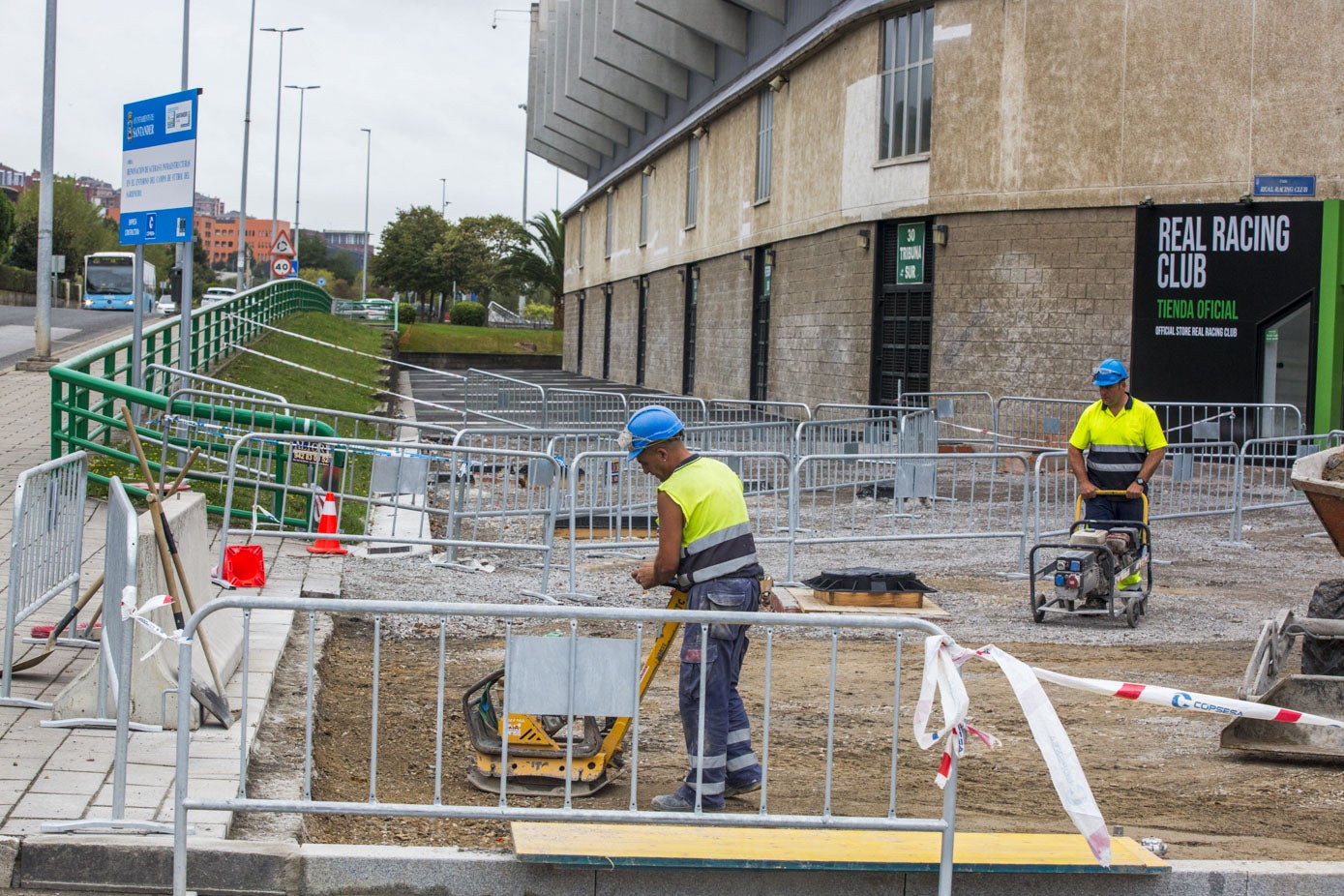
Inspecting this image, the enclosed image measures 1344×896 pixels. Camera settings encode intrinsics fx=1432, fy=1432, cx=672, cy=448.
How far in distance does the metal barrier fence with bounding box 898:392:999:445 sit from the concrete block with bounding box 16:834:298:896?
698 inches

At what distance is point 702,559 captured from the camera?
6.24 metres

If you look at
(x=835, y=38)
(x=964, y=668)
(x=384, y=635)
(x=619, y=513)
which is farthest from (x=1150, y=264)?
(x=384, y=635)

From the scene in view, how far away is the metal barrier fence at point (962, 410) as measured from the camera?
880 inches

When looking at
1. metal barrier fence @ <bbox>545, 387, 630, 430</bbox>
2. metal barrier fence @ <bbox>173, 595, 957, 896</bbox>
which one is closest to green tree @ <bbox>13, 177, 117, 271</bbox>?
metal barrier fence @ <bbox>545, 387, 630, 430</bbox>

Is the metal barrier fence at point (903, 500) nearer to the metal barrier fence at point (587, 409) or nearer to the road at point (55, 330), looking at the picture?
the metal barrier fence at point (587, 409)

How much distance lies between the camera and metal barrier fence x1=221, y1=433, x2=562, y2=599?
11367mm

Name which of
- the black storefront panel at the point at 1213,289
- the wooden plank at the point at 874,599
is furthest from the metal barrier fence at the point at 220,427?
the black storefront panel at the point at 1213,289

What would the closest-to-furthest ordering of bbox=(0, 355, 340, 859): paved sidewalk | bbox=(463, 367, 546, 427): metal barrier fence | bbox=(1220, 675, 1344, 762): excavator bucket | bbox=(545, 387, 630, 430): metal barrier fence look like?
1. bbox=(0, 355, 340, 859): paved sidewalk
2. bbox=(1220, 675, 1344, 762): excavator bucket
3. bbox=(545, 387, 630, 430): metal barrier fence
4. bbox=(463, 367, 546, 427): metal barrier fence

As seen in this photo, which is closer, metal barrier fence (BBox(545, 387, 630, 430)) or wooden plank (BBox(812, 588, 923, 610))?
wooden plank (BBox(812, 588, 923, 610))

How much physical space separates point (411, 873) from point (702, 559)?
1850 millimetres

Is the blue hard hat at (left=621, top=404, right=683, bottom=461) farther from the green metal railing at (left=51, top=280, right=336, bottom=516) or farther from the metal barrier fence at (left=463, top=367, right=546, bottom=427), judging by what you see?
the metal barrier fence at (left=463, top=367, right=546, bottom=427)

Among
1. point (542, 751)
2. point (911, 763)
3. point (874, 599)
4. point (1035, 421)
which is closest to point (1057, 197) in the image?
point (1035, 421)

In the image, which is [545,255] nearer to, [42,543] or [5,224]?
[5,224]

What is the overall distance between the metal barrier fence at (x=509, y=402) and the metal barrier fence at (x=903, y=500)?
6244 millimetres
